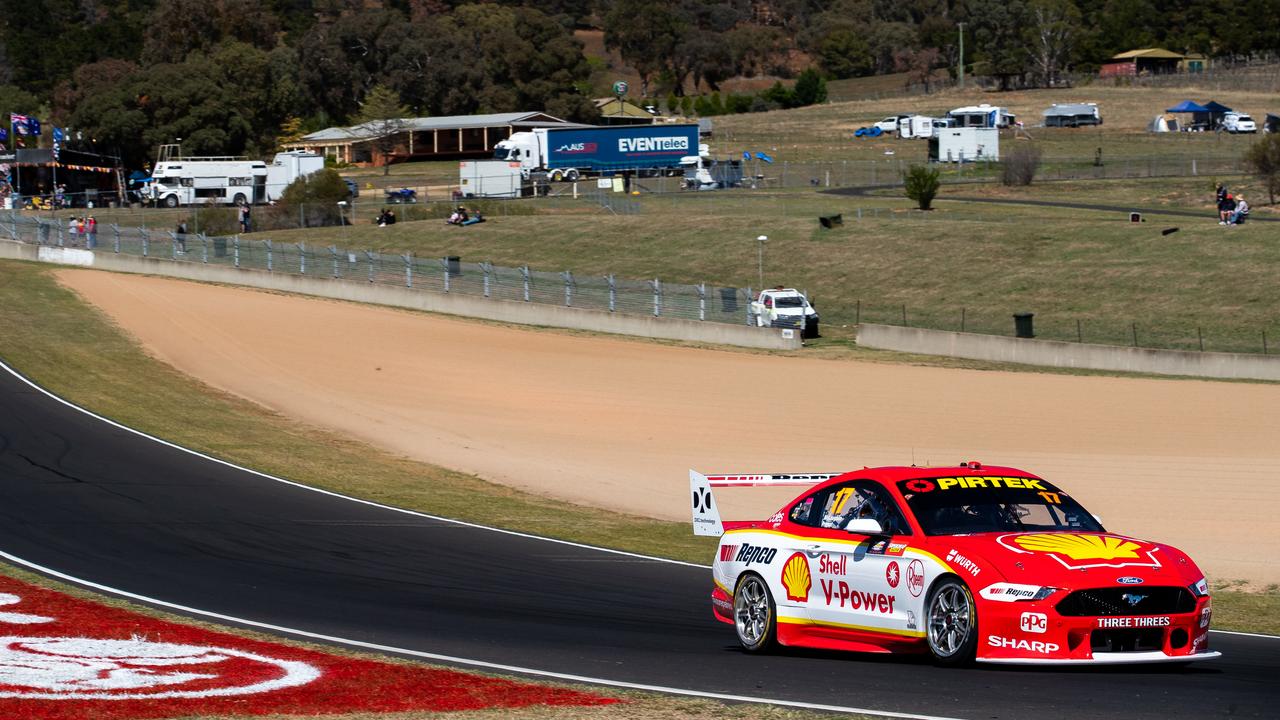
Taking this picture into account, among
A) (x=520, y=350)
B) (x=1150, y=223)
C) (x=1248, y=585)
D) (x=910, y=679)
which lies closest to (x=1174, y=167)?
(x=1150, y=223)

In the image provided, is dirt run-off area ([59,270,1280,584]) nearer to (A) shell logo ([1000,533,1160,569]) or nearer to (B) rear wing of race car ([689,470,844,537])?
(B) rear wing of race car ([689,470,844,537])

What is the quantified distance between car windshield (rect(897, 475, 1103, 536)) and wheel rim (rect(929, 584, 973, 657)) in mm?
584

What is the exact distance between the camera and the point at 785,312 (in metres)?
49.0

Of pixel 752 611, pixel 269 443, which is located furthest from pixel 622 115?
pixel 752 611

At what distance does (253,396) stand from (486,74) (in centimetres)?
11426

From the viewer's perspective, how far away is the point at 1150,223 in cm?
6306

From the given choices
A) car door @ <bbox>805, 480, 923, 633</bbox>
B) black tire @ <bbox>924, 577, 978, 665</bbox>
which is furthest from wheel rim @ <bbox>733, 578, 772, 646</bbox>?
black tire @ <bbox>924, 577, 978, 665</bbox>

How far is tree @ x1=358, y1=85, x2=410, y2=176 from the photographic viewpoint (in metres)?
125

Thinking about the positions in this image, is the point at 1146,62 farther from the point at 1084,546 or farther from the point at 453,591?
the point at 1084,546

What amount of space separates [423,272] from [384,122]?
2814 inches

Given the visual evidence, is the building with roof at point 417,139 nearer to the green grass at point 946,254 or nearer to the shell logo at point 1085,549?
the green grass at point 946,254

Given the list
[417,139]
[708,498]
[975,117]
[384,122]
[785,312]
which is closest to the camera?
[708,498]

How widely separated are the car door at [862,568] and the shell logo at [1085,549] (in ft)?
2.75

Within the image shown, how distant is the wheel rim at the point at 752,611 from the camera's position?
13.2 meters
